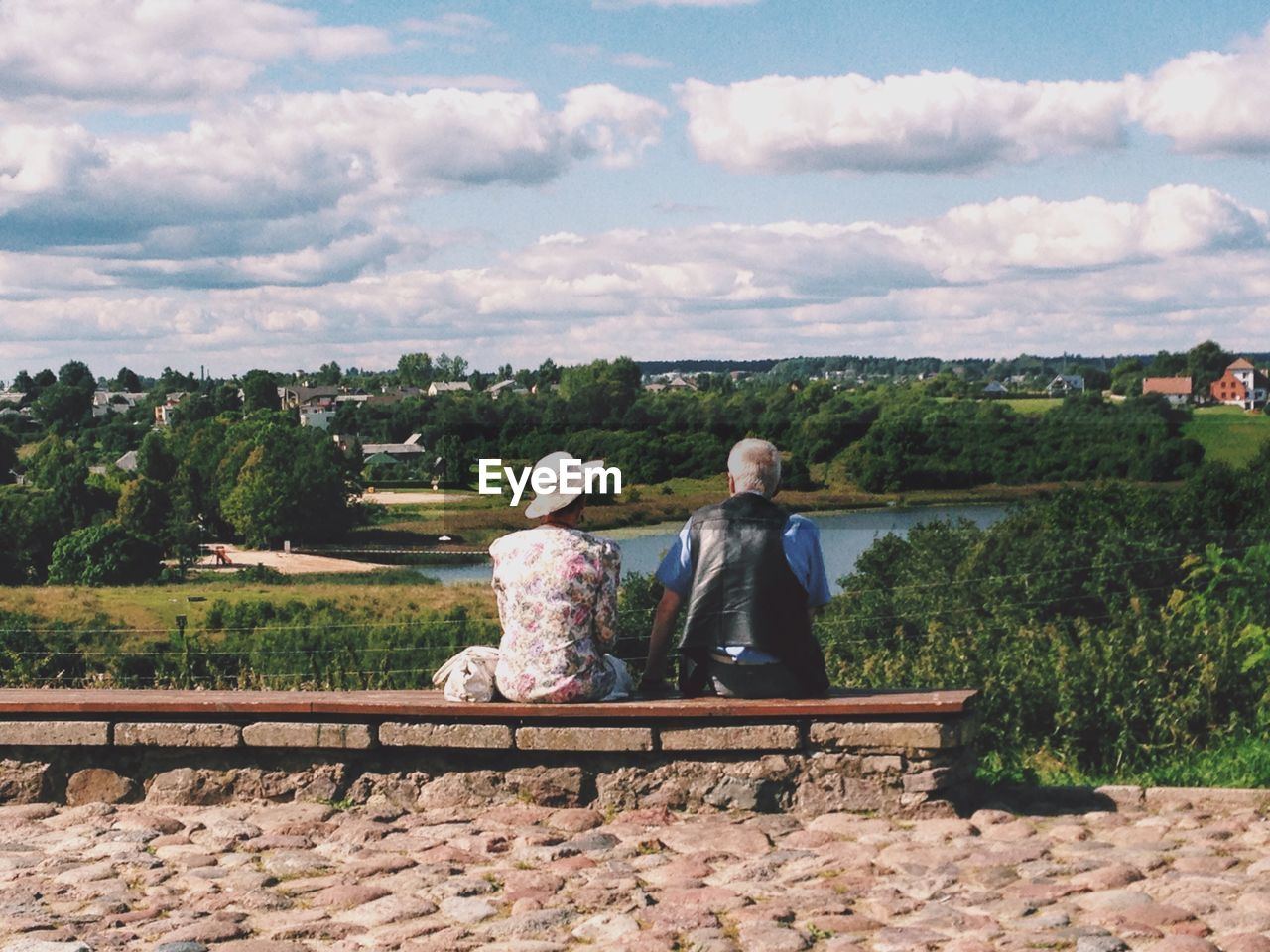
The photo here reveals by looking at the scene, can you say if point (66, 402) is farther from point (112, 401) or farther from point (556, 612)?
point (556, 612)

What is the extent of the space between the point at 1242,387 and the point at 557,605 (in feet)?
87.5

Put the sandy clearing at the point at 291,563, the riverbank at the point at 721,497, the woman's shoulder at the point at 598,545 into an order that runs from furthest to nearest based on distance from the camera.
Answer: the sandy clearing at the point at 291,563
the riverbank at the point at 721,497
the woman's shoulder at the point at 598,545

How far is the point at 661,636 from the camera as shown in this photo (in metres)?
5.61

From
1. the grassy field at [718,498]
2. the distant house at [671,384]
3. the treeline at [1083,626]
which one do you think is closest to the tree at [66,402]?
the distant house at [671,384]

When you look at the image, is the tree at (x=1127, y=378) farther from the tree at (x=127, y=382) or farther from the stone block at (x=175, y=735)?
the tree at (x=127, y=382)

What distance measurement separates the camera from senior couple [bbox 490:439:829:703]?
5406mm

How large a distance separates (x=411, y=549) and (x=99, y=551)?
1085 centimetres

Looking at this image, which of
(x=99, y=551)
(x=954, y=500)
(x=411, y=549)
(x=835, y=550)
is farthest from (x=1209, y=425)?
(x=99, y=551)

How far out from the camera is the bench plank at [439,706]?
5.37m

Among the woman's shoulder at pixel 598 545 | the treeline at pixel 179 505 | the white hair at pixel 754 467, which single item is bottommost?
the treeline at pixel 179 505

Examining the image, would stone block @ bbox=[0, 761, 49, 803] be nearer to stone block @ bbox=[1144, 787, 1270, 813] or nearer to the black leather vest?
the black leather vest

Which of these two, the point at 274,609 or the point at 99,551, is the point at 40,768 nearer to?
the point at 274,609

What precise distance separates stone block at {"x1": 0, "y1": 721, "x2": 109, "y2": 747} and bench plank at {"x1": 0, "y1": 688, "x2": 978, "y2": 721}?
0.05 m

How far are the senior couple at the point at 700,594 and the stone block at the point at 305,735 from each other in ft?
1.80
